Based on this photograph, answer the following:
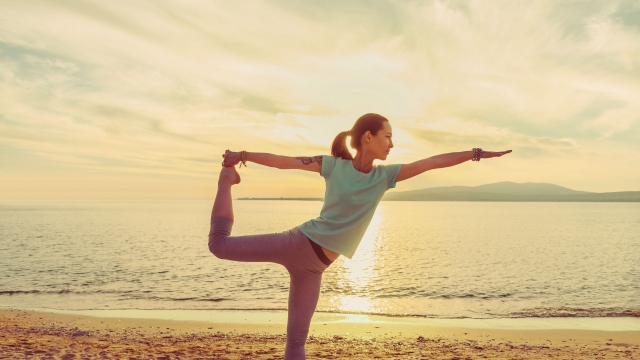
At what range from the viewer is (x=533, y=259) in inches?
1550

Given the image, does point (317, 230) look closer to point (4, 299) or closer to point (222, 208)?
point (222, 208)

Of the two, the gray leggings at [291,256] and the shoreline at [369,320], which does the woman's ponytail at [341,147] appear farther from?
the shoreline at [369,320]

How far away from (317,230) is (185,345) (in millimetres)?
8254

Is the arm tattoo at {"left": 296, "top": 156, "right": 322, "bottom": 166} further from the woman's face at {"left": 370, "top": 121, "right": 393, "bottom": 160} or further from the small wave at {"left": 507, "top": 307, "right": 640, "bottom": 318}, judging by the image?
the small wave at {"left": 507, "top": 307, "right": 640, "bottom": 318}

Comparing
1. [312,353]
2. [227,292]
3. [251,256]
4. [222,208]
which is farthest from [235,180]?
[227,292]

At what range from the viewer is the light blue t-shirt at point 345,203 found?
4.46 m

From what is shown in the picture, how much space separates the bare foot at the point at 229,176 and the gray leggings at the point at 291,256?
36 cm

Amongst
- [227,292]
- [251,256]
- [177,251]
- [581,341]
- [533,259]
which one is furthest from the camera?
[177,251]

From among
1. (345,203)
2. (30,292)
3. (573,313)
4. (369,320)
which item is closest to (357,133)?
(345,203)

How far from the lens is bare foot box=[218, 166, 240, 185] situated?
4578mm

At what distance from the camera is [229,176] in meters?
4.58

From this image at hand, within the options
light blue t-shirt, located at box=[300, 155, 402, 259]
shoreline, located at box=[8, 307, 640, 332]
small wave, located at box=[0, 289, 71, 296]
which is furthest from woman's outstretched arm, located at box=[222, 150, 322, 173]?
small wave, located at box=[0, 289, 71, 296]

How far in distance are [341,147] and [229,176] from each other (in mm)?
1176

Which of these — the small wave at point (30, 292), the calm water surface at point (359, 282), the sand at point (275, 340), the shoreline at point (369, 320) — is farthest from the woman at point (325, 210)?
the small wave at point (30, 292)
